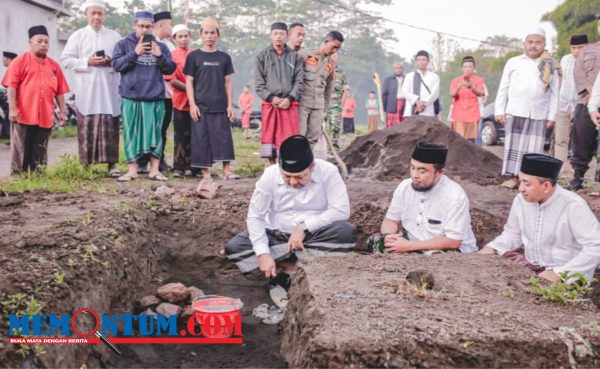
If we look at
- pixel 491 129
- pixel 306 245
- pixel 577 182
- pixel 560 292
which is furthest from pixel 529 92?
pixel 491 129

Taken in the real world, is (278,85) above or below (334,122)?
above

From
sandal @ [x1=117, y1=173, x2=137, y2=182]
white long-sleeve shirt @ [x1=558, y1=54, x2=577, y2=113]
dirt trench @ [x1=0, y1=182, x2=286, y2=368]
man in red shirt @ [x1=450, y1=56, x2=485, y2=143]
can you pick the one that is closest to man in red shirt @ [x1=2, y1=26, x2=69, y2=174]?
sandal @ [x1=117, y1=173, x2=137, y2=182]

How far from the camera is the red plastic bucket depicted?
378 centimetres

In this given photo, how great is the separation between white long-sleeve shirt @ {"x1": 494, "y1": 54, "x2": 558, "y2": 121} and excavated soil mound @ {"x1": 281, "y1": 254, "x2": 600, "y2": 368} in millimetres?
3671

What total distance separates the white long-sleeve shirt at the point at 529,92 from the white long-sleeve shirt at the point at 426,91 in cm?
257

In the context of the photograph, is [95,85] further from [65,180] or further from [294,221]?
[294,221]

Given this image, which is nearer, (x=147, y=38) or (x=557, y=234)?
(x=557, y=234)

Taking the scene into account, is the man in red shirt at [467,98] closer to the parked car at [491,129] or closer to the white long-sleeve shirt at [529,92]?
the white long-sleeve shirt at [529,92]

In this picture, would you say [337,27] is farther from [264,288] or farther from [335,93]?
[264,288]

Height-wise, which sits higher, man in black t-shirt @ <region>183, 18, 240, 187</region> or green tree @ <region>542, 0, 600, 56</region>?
green tree @ <region>542, 0, 600, 56</region>

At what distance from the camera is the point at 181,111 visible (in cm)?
732

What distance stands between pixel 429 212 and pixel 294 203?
1.04m

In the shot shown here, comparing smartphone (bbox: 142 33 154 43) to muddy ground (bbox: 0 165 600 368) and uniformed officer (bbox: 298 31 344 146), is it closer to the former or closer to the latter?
muddy ground (bbox: 0 165 600 368)

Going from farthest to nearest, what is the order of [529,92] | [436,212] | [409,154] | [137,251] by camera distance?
1. [409,154]
2. [529,92]
3. [137,251]
4. [436,212]
